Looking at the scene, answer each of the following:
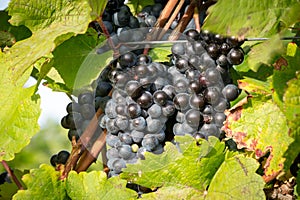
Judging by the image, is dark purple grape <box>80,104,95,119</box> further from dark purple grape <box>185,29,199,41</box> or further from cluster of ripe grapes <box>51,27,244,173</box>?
dark purple grape <box>185,29,199,41</box>

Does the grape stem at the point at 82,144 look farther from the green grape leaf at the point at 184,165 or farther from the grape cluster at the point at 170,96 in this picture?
the green grape leaf at the point at 184,165

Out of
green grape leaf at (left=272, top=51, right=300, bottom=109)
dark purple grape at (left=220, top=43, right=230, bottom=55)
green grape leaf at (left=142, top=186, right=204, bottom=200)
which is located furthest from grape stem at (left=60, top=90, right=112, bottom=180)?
green grape leaf at (left=272, top=51, right=300, bottom=109)

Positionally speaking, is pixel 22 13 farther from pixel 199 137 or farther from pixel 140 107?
pixel 199 137

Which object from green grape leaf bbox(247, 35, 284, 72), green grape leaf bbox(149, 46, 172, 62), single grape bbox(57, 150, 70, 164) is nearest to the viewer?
green grape leaf bbox(247, 35, 284, 72)

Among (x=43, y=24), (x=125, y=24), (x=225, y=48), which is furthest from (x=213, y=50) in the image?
(x=43, y=24)

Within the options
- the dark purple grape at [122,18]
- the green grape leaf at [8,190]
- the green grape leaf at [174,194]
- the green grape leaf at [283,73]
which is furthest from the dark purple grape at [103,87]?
the green grape leaf at [8,190]

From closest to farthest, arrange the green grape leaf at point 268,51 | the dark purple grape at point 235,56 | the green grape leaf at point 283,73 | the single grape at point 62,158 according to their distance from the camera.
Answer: the green grape leaf at point 268,51
the green grape leaf at point 283,73
the dark purple grape at point 235,56
the single grape at point 62,158

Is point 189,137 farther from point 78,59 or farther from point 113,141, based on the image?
point 78,59
